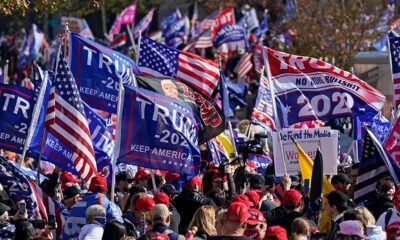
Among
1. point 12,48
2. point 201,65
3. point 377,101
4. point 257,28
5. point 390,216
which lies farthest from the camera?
point 12,48

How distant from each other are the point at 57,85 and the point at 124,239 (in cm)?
501

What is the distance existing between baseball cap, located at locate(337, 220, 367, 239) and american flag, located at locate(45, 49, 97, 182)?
16.7 feet

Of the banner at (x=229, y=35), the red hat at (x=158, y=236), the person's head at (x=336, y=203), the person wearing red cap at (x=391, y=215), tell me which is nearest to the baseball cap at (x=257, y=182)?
the person's head at (x=336, y=203)

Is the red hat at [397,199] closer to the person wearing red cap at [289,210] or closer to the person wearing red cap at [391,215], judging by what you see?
the person wearing red cap at [391,215]

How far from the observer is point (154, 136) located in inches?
615

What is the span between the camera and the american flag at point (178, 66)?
20562mm

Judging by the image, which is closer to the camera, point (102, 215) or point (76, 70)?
point (102, 215)

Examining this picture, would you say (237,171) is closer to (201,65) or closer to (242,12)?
(201,65)

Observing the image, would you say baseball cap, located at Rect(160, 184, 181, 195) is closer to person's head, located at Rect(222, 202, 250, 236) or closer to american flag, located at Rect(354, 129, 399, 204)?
american flag, located at Rect(354, 129, 399, 204)

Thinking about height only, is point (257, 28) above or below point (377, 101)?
above

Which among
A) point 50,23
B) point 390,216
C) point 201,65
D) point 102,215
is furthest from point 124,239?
point 50,23

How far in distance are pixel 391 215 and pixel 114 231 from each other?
8.21 feet

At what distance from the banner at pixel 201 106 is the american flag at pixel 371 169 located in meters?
3.34

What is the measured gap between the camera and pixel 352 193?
51.1ft
